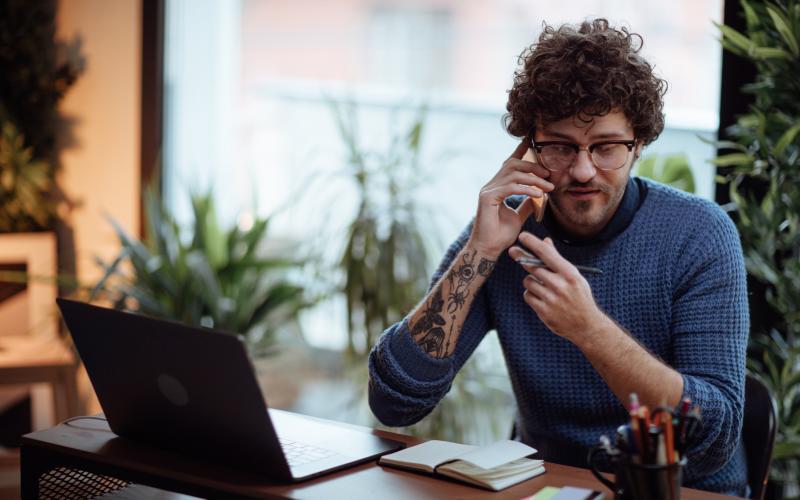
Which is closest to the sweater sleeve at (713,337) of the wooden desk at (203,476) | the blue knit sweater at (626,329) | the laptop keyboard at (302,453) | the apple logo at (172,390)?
the blue knit sweater at (626,329)

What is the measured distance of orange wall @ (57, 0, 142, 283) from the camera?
3.96 m

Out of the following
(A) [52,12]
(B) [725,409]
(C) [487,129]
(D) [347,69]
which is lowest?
(B) [725,409]

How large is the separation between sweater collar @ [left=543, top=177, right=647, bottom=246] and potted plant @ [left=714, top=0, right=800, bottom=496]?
A: 0.48 metres

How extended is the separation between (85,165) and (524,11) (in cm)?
197

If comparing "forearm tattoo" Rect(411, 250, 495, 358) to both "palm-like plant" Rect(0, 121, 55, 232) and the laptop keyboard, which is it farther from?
"palm-like plant" Rect(0, 121, 55, 232)

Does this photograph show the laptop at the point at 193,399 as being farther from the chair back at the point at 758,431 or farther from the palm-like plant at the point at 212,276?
the palm-like plant at the point at 212,276

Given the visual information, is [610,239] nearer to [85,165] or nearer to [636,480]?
[636,480]

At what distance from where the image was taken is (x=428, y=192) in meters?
3.41

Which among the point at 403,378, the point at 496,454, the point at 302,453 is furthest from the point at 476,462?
the point at 403,378

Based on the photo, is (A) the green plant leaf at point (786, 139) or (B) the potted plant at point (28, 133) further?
(B) the potted plant at point (28, 133)

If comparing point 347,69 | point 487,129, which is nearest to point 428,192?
point 487,129

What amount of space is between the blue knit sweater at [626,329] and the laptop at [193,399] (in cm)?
23

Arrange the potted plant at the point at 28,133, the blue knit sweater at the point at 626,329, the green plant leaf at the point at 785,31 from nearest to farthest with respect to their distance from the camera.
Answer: the blue knit sweater at the point at 626,329 < the green plant leaf at the point at 785,31 < the potted plant at the point at 28,133

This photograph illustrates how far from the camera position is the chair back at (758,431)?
6.04 ft
